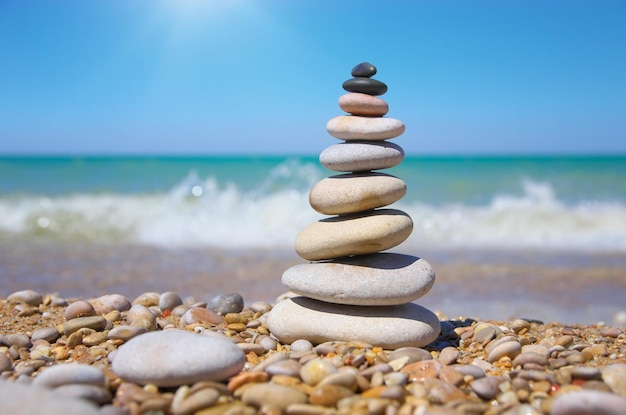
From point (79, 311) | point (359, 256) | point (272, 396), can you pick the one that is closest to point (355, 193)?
point (359, 256)

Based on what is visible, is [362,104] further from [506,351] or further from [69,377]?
[69,377]

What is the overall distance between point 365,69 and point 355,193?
3.59 feet

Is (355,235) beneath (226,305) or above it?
above

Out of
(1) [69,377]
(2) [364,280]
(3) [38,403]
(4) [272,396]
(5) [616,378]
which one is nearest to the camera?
(3) [38,403]

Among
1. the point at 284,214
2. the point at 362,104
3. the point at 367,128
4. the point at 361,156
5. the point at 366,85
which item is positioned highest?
the point at 284,214

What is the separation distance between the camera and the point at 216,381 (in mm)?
3320

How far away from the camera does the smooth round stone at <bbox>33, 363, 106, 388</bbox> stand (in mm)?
3090

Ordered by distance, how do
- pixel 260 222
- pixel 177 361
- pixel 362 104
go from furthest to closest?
pixel 260 222 → pixel 362 104 → pixel 177 361

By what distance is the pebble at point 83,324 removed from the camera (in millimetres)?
4508

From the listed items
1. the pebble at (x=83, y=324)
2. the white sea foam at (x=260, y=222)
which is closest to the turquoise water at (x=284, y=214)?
the white sea foam at (x=260, y=222)

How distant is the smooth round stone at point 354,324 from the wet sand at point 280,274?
105 inches

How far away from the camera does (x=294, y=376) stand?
3359 millimetres

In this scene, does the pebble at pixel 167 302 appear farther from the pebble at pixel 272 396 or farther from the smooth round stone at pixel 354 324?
the pebble at pixel 272 396

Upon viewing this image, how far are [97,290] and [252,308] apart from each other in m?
3.11
